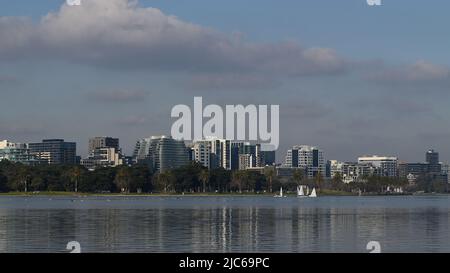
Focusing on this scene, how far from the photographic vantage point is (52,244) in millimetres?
48250

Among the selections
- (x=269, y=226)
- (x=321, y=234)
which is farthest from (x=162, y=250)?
(x=269, y=226)

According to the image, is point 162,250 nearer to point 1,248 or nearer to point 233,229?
point 1,248

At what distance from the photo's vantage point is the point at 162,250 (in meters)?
44.6

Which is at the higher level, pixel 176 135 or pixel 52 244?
pixel 176 135

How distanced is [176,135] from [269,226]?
3750 cm
